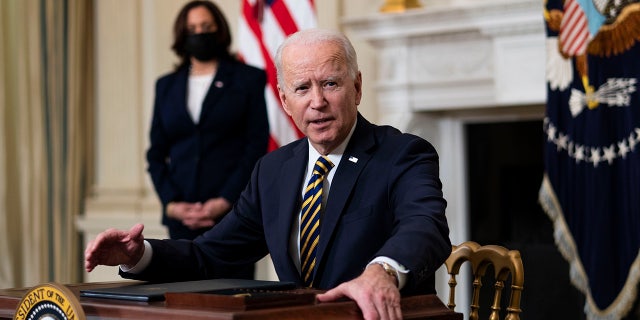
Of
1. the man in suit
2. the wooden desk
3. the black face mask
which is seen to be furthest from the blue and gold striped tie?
the black face mask

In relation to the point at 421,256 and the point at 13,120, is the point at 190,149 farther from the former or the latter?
the point at 421,256

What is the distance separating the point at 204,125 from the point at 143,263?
8.35ft

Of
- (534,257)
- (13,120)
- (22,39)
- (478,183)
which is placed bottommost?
(534,257)

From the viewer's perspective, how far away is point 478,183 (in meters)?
5.96

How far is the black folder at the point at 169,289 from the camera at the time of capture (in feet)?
6.04

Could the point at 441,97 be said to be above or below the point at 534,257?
above

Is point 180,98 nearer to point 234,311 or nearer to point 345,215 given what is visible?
point 345,215

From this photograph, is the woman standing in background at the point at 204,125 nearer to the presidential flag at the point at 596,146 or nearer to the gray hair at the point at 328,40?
the presidential flag at the point at 596,146

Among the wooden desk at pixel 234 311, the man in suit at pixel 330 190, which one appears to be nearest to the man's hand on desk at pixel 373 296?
the wooden desk at pixel 234 311

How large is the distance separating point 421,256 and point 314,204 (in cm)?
49

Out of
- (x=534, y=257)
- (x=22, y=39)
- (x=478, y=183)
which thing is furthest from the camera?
(x=22, y=39)

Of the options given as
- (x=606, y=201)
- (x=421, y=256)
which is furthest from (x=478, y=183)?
(x=421, y=256)

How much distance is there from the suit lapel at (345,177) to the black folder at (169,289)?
0.34 metres

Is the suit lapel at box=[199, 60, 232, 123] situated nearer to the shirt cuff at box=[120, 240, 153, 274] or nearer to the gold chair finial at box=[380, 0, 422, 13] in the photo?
the gold chair finial at box=[380, 0, 422, 13]
